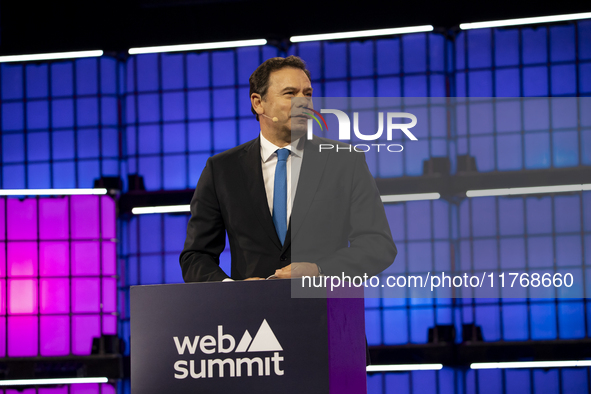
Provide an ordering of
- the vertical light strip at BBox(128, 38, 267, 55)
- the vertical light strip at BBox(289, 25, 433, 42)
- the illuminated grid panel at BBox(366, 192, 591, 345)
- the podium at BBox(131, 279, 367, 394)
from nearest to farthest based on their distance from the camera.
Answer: the podium at BBox(131, 279, 367, 394) < the illuminated grid panel at BBox(366, 192, 591, 345) < the vertical light strip at BBox(289, 25, 433, 42) < the vertical light strip at BBox(128, 38, 267, 55)

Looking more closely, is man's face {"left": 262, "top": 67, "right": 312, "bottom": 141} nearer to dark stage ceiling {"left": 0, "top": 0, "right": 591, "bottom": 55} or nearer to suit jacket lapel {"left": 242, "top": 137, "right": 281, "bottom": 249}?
suit jacket lapel {"left": 242, "top": 137, "right": 281, "bottom": 249}

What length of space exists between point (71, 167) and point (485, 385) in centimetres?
467

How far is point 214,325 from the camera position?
1377 mm

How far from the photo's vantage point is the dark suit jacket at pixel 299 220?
5.34 feet

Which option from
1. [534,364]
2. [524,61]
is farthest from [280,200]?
[524,61]

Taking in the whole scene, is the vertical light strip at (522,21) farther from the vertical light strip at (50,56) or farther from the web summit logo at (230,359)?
the web summit logo at (230,359)

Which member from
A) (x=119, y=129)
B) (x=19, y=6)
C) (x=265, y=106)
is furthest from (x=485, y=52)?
(x=19, y=6)

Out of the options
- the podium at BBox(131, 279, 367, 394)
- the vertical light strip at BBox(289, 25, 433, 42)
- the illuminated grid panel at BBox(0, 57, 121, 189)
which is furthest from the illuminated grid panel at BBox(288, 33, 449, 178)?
the podium at BBox(131, 279, 367, 394)

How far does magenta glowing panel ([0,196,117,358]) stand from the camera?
235 inches

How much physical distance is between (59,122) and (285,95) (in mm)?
5001

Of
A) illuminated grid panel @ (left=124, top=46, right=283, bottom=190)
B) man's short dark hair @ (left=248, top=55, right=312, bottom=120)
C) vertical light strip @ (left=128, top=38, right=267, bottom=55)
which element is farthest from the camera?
illuminated grid panel @ (left=124, top=46, right=283, bottom=190)

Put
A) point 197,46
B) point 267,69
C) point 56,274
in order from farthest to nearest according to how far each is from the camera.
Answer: point 56,274 → point 197,46 → point 267,69

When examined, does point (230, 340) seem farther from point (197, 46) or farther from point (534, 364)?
point (197, 46)

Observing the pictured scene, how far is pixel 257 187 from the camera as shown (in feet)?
6.24
